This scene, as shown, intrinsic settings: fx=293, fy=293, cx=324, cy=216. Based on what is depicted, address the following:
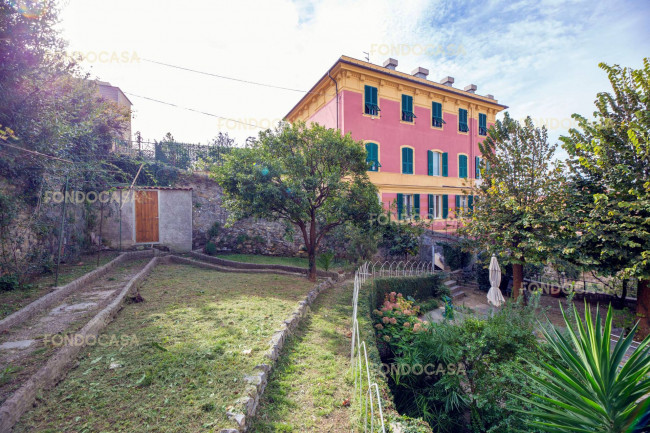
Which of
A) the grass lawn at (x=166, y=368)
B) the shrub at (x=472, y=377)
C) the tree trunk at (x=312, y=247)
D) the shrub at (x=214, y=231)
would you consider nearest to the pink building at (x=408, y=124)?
the tree trunk at (x=312, y=247)

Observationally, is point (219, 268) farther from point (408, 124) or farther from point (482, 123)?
point (482, 123)

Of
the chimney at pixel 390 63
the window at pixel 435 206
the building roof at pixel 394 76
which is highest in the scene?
the chimney at pixel 390 63

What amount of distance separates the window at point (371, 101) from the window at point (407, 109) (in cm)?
225

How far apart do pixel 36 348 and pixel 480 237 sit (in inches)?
493

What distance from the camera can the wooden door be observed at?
42.4ft

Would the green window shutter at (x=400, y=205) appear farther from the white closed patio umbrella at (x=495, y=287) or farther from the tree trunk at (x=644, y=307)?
the tree trunk at (x=644, y=307)

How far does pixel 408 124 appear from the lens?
18.5 meters

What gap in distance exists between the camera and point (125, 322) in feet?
18.4

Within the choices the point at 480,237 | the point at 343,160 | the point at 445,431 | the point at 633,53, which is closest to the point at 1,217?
the point at 343,160

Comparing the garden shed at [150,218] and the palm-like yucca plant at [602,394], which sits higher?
the garden shed at [150,218]

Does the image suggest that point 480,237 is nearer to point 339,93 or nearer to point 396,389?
point 396,389

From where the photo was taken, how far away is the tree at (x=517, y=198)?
925 cm
